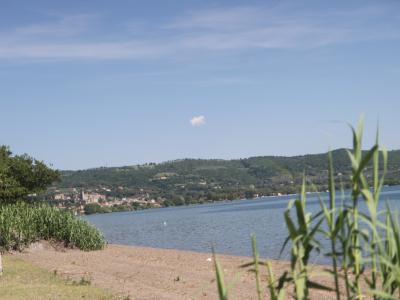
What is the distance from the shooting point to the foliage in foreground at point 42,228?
73.1 feet

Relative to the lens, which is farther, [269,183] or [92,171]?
[92,171]

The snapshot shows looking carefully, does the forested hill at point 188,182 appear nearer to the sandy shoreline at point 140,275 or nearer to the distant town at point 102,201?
the distant town at point 102,201

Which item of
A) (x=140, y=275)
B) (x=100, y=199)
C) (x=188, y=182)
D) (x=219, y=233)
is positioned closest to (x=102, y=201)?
(x=100, y=199)

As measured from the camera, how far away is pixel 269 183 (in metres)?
172

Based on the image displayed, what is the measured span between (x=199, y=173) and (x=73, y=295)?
184008 millimetres

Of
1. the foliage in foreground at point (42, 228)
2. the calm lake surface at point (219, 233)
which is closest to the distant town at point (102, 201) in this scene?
the calm lake surface at point (219, 233)

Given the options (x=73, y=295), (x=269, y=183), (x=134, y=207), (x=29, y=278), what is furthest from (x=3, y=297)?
(x=269, y=183)

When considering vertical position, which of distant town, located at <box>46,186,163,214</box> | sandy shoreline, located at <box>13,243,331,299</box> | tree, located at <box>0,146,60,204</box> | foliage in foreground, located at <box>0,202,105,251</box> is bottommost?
distant town, located at <box>46,186,163,214</box>

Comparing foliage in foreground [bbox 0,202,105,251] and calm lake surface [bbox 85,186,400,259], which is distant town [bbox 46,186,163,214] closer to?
calm lake surface [bbox 85,186,400,259]

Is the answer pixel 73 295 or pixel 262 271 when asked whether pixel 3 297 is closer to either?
pixel 73 295

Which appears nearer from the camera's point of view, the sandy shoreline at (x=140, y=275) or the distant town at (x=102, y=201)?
the sandy shoreline at (x=140, y=275)

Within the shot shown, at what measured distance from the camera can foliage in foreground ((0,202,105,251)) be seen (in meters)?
22.3

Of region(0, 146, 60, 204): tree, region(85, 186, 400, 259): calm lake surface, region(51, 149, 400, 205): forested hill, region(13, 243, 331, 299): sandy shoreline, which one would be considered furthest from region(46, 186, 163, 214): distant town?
region(13, 243, 331, 299): sandy shoreline

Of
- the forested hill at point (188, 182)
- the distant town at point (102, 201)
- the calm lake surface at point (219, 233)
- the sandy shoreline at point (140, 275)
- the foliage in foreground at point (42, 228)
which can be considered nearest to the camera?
the sandy shoreline at point (140, 275)
